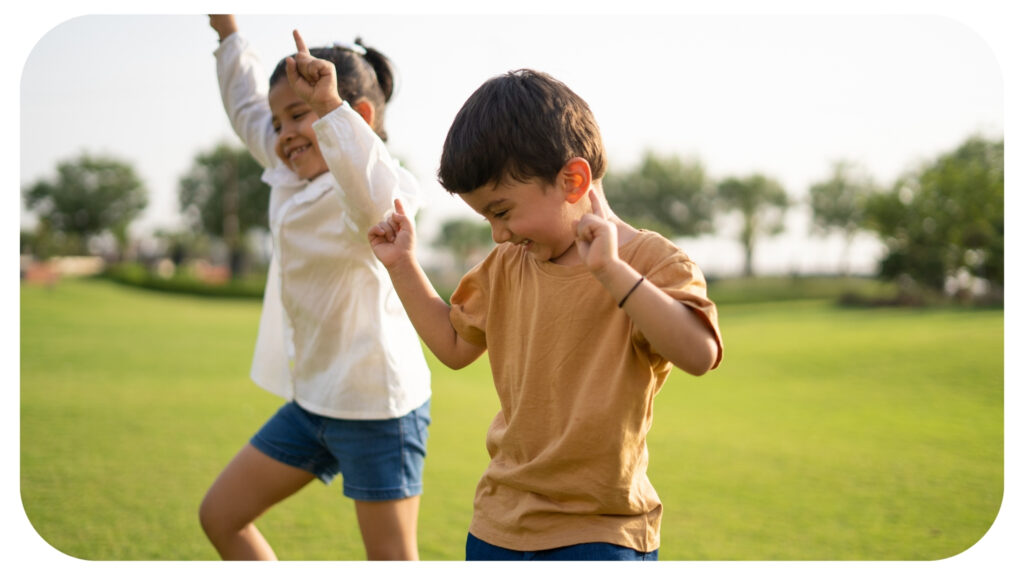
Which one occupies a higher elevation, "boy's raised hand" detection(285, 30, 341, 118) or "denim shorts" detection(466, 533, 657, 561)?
"boy's raised hand" detection(285, 30, 341, 118)

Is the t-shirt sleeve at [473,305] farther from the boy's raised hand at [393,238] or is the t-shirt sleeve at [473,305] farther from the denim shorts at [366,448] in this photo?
the denim shorts at [366,448]

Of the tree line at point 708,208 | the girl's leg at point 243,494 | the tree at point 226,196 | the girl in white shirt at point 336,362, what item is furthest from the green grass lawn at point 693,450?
the tree at point 226,196

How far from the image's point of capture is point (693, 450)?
201 inches

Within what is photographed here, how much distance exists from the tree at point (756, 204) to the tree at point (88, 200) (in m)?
21.8

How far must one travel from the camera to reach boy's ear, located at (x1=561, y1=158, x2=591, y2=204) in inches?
62.9

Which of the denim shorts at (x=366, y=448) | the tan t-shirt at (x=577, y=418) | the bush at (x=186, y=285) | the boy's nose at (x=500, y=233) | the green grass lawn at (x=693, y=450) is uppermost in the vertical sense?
the boy's nose at (x=500, y=233)

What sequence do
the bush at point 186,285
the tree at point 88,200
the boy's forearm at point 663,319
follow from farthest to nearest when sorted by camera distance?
the tree at point 88,200 < the bush at point 186,285 < the boy's forearm at point 663,319

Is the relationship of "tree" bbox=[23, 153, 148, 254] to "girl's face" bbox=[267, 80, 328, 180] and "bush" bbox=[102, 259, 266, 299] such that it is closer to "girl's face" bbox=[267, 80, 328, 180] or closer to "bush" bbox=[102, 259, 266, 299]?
"bush" bbox=[102, 259, 266, 299]

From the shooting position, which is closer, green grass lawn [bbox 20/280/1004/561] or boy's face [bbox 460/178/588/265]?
boy's face [bbox 460/178/588/265]

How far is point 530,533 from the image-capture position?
Answer: 163 cm

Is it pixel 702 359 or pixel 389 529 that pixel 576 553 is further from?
pixel 389 529

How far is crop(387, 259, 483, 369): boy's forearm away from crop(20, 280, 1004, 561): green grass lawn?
5.08ft

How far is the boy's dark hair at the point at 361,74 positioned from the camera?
2283 mm

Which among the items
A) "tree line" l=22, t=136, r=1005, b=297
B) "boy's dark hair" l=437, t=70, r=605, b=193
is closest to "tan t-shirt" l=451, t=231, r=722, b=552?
"boy's dark hair" l=437, t=70, r=605, b=193
